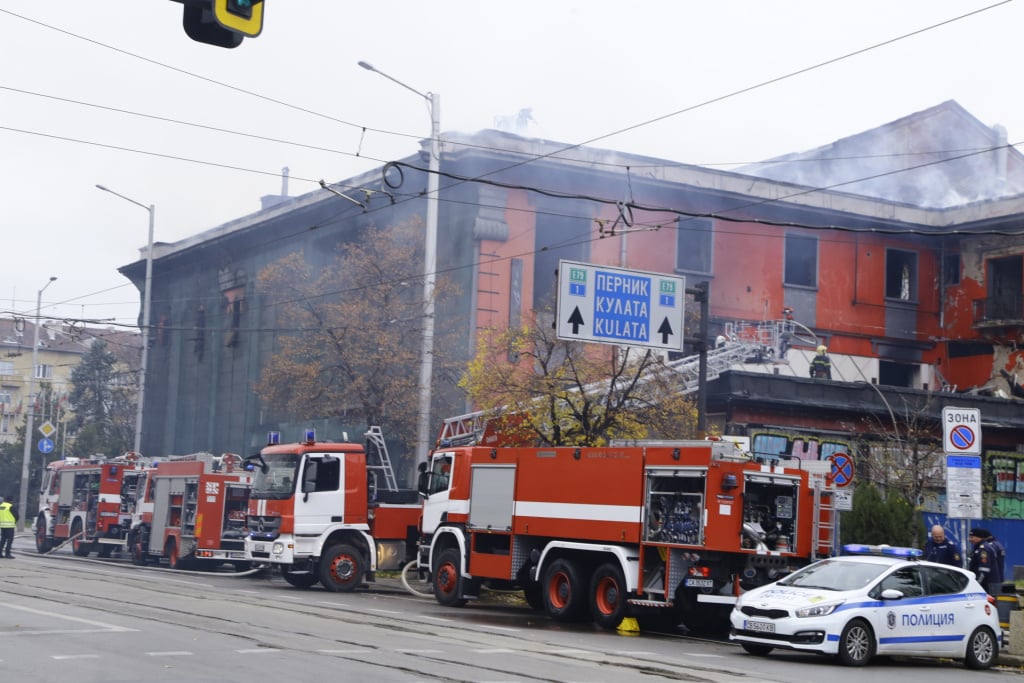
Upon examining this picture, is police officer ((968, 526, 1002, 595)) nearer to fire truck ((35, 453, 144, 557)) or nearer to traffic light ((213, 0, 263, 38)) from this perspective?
traffic light ((213, 0, 263, 38))

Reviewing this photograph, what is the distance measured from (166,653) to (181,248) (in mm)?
50605

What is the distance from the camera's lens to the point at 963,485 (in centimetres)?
1695

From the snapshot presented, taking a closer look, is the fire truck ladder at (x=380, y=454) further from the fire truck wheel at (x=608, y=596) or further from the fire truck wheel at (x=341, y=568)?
the fire truck wheel at (x=608, y=596)

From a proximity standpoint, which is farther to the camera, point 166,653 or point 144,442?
point 144,442

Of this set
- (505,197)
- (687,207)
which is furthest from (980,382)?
(505,197)

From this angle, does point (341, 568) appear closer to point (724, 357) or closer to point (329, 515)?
point (329, 515)

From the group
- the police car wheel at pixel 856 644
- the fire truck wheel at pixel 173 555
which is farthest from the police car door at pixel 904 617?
the fire truck wheel at pixel 173 555

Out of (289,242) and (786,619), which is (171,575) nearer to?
(786,619)

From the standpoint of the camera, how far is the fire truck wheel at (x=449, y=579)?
2260 cm

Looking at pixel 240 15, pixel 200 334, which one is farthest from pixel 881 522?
pixel 200 334

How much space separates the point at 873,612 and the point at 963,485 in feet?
8.36

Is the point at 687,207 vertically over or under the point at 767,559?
over

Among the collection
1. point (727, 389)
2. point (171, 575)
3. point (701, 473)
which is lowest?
point (171, 575)

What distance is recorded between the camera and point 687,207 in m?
44.9
